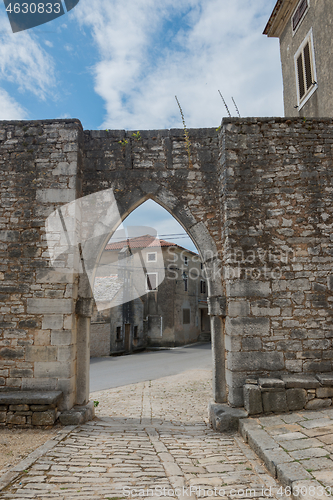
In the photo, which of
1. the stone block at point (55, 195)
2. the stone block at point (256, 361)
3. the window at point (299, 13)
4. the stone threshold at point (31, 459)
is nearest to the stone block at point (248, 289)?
the stone block at point (256, 361)

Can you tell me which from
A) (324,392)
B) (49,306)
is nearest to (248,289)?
(324,392)

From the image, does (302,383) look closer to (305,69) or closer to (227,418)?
(227,418)

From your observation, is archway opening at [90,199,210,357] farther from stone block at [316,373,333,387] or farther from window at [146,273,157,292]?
stone block at [316,373,333,387]

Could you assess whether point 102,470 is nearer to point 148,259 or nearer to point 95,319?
point 95,319

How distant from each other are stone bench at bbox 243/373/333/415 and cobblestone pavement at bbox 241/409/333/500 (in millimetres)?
115

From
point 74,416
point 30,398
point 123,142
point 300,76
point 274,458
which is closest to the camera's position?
point 274,458

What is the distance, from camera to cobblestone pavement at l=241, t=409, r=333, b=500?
302 cm

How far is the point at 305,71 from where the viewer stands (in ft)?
26.8

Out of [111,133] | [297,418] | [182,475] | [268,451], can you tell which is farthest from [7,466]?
[111,133]

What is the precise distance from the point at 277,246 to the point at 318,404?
228cm

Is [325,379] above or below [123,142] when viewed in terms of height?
below

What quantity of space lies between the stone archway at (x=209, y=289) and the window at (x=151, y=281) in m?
18.1

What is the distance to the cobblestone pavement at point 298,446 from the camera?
302 centimetres

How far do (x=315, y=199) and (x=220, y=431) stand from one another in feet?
12.2
